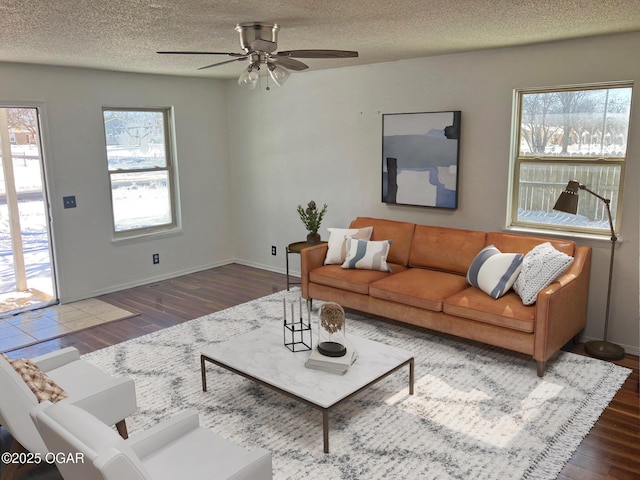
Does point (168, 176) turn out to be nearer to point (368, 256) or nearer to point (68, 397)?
point (368, 256)

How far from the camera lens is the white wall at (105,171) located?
524 centimetres

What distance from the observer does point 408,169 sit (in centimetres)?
509

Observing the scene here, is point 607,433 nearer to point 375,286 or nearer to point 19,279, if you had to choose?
point 375,286

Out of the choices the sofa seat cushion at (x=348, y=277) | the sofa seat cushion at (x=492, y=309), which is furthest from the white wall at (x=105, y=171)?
the sofa seat cushion at (x=492, y=309)

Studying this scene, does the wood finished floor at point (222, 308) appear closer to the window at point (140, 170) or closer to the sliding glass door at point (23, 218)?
the window at point (140, 170)

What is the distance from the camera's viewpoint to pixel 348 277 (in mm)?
4656

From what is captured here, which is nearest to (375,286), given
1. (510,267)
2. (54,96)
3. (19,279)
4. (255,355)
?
(510,267)

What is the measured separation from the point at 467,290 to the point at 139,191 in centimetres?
403

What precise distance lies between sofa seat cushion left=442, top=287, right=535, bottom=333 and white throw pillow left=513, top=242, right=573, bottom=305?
88 millimetres

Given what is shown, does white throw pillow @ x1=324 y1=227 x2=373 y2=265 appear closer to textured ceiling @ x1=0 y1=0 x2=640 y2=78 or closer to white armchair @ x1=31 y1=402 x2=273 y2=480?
textured ceiling @ x1=0 y1=0 x2=640 y2=78

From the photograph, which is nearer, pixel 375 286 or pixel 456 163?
pixel 375 286

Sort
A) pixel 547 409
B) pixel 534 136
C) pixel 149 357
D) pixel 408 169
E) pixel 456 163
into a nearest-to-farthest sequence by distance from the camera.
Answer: pixel 547 409, pixel 149 357, pixel 534 136, pixel 456 163, pixel 408 169

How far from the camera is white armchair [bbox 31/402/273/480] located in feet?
5.28

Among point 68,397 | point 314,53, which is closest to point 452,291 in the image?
point 314,53
